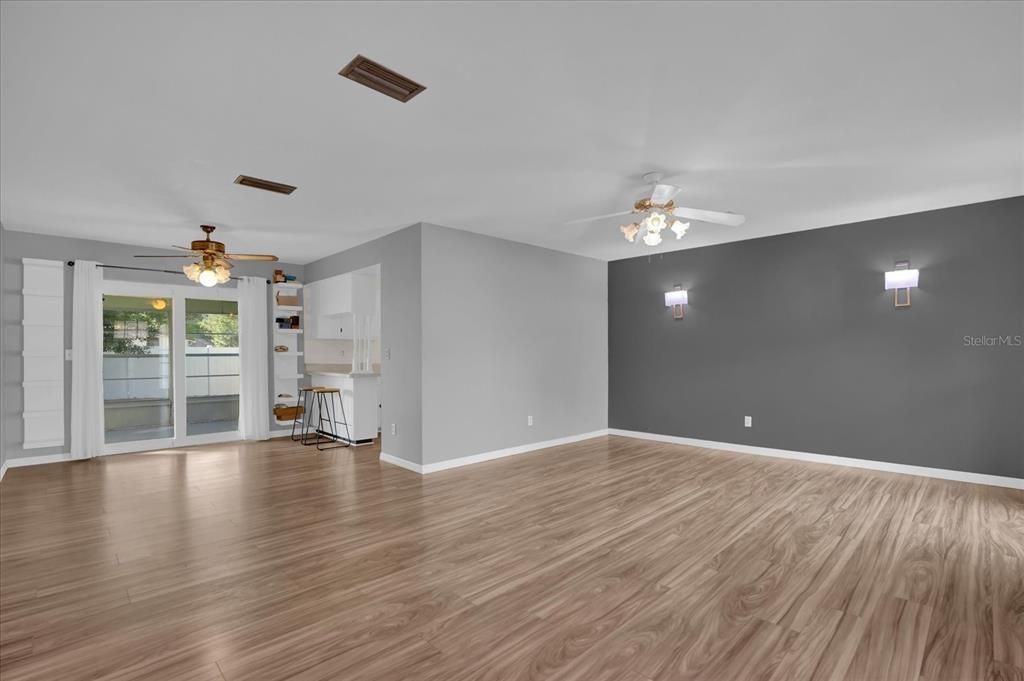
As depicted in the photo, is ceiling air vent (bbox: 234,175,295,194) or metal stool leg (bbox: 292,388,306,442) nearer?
ceiling air vent (bbox: 234,175,295,194)

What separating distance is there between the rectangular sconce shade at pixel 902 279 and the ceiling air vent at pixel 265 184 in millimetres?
5870


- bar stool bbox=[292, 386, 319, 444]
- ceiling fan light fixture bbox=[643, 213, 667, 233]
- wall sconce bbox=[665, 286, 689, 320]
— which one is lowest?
bar stool bbox=[292, 386, 319, 444]

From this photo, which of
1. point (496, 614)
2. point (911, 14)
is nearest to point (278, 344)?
point (496, 614)

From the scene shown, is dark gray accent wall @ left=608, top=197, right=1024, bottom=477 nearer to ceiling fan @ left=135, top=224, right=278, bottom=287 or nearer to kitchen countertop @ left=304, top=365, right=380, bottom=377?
kitchen countertop @ left=304, top=365, right=380, bottom=377

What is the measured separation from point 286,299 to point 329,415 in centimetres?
192

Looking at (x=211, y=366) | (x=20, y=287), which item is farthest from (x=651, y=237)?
(x=20, y=287)

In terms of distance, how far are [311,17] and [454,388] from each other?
13.3ft

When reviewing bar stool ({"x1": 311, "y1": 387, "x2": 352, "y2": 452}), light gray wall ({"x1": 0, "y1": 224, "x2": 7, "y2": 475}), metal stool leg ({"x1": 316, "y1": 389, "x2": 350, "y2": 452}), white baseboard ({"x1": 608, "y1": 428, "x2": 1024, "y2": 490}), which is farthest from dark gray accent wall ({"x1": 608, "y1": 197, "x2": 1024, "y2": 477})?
light gray wall ({"x1": 0, "y1": 224, "x2": 7, "y2": 475})

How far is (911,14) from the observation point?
2053 mm

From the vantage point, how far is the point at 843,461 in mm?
5531

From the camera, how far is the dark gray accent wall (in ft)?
15.5

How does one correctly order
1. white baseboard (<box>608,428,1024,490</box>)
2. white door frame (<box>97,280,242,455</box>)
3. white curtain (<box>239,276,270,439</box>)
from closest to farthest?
white baseboard (<box>608,428,1024,490</box>)
white door frame (<box>97,280,242,455</box>)
white curtain (<box>239,276,270,439</box>)

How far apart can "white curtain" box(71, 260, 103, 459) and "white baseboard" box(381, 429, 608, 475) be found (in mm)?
3547

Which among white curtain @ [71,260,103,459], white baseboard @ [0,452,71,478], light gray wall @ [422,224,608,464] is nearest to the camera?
light gray wall @ [422,224,608,464]
